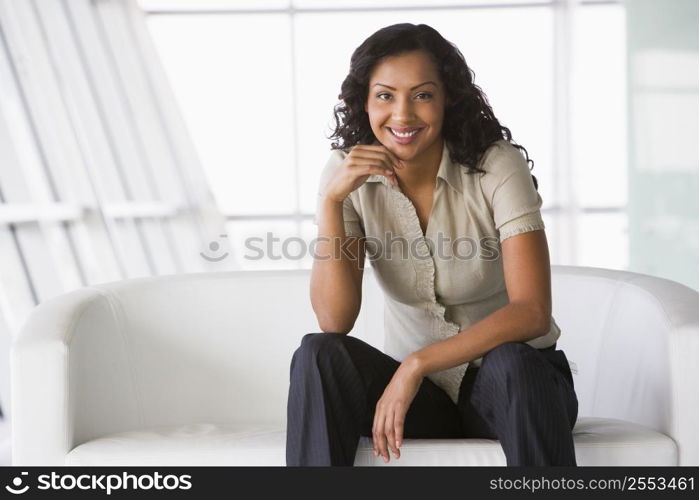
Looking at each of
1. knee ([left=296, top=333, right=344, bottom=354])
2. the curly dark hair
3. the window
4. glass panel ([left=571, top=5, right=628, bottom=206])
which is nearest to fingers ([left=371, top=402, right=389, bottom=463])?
knee ([left=296, top=333, right=344, bottom=354])

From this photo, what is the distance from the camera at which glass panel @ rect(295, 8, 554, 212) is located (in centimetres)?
614

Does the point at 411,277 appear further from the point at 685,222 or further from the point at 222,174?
the point at 222,174

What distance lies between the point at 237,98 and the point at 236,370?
4.34m

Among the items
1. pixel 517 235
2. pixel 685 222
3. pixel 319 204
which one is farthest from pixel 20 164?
pixel 685 222

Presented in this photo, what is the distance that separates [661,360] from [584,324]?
407 mm

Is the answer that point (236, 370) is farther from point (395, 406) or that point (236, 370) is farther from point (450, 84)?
point (450, 84)

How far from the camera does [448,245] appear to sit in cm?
169

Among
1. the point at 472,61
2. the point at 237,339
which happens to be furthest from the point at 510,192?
the point at 472,61

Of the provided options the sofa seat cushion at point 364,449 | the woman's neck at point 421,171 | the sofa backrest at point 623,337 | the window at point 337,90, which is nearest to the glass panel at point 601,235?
the window at point 337,90

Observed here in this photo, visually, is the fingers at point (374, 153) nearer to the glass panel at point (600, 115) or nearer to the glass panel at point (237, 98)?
the glass panel at point (237, 98)

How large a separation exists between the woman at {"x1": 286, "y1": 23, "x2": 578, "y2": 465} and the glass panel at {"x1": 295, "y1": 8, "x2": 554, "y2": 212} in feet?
14.5

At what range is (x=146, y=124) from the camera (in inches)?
230

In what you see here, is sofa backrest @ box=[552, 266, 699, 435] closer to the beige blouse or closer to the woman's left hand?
the beige blouse

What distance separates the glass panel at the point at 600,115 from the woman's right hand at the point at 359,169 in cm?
492
